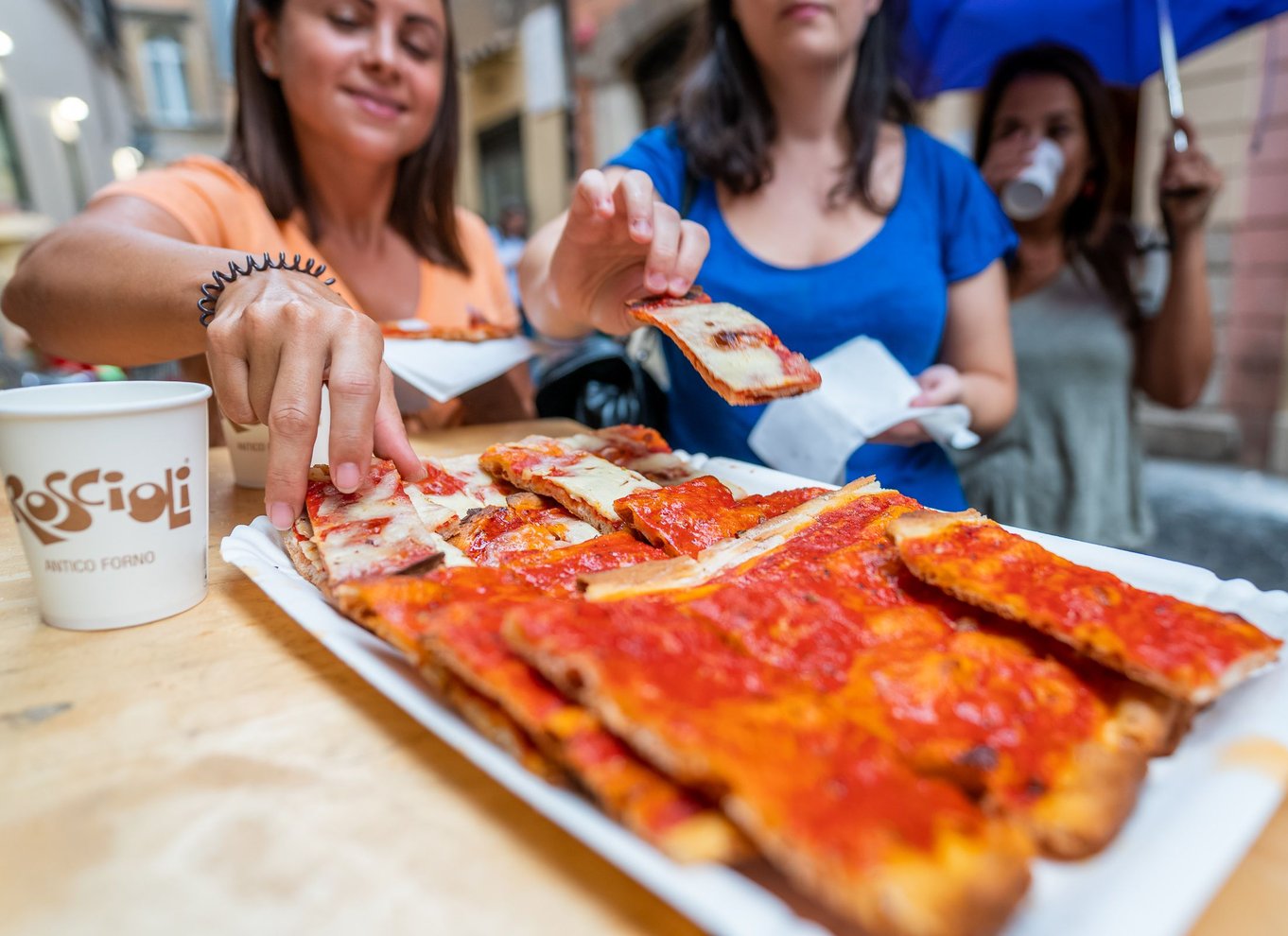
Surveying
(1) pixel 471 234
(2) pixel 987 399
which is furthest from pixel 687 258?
(1) pixel 471 234

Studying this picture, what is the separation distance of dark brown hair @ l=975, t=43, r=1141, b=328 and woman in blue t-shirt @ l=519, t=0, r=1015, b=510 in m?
0.84

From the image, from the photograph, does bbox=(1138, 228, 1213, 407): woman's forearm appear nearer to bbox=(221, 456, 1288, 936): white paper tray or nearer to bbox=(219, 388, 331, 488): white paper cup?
bbox=(221, 456, 1288, 936): white paper tray

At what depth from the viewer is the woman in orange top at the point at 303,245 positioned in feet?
4.07

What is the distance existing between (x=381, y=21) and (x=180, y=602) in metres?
2.21

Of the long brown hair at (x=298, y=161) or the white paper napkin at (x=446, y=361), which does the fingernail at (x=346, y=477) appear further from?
the long brown hair at (x=298, y=161)

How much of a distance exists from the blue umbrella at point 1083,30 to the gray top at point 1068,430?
0.86 metres

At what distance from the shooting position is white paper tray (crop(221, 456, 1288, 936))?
0.57 metres

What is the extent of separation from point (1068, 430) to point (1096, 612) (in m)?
2.86

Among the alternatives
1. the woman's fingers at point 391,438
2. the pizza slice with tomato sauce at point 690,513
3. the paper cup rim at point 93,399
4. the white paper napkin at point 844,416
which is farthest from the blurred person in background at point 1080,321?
the paper cup rim at point 93,399

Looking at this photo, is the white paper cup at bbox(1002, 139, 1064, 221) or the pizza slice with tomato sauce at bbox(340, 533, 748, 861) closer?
the pizza slice with tomato sauce at bbox(340, 533, 748, 861)

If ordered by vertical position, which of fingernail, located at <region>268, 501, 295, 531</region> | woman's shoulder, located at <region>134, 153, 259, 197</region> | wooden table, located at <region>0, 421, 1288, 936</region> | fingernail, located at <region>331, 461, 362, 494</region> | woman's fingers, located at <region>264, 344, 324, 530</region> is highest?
woman's shoulder, located at <region>134, 153, 259, 197</region>

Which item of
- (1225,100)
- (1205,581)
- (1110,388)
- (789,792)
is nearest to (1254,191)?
(1225,100)

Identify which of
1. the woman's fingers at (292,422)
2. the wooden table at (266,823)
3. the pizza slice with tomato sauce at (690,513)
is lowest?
the wooden table at (266,823)

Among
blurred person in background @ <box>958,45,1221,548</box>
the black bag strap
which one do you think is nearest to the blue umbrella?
blurred person in background @ <box>958,45,1221,548</box>
